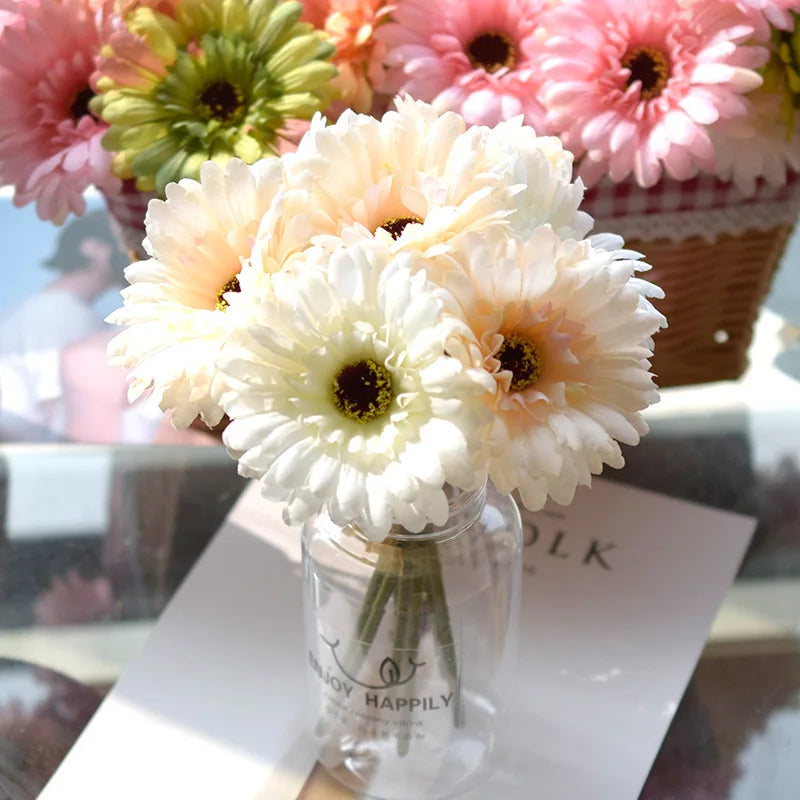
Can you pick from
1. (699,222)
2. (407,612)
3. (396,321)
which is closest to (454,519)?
(407,612)

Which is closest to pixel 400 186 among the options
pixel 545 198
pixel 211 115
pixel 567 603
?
pixel 545 198

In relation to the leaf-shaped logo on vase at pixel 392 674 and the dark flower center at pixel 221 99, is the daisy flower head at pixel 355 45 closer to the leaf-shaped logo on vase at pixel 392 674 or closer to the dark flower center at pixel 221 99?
the dark flower center at pixel 221 99

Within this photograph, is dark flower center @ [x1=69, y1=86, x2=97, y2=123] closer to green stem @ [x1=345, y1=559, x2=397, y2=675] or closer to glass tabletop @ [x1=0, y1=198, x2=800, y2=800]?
glass tabletop @ [x1=0, y1=198, x2=800, y2=800]

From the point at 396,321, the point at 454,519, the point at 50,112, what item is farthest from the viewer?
the point at 50,112

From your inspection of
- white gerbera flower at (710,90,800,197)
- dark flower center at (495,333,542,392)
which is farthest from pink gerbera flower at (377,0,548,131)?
dark flower center at (495,333,542,392)

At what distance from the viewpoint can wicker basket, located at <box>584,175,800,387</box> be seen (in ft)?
1.99

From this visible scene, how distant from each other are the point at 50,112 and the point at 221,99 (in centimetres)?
10

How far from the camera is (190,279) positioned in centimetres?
40

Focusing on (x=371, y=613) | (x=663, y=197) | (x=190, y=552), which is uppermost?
(x=663, y=197)

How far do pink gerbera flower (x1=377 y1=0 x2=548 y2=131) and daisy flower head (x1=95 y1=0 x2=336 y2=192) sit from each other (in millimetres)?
48

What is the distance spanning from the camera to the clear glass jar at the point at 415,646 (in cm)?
48

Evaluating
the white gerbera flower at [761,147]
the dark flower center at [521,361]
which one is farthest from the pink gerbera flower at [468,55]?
the dark flower center at [521,361]

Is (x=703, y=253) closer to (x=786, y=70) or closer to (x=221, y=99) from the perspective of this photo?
(x=786, y=70)

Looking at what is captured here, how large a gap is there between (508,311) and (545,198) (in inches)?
1.9
